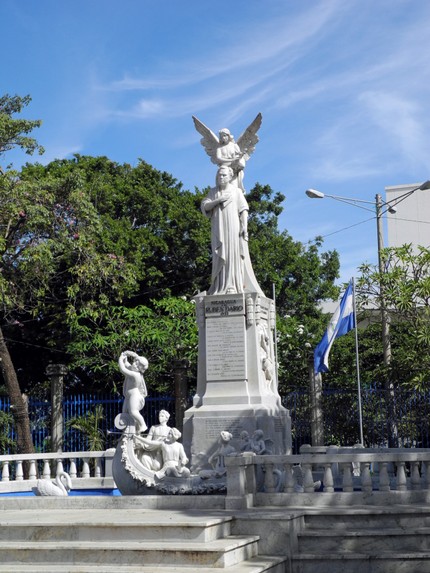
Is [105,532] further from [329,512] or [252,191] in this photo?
[252,191]

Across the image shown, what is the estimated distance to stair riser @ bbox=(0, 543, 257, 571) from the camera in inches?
326

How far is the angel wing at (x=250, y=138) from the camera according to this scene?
14.7 m

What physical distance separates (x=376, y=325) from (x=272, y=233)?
5.37 meters

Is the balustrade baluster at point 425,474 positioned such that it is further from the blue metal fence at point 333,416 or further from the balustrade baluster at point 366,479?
the blue metal fence at point 333,416

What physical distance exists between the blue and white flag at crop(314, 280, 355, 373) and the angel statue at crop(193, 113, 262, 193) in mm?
5038

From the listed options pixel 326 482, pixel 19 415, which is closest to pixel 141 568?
pixel 326 482

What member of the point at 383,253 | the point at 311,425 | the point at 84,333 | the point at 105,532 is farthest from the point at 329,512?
the point at 84,333

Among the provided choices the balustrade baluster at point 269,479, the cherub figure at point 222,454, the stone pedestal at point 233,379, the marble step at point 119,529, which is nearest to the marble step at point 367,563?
the marble step at point 119,529

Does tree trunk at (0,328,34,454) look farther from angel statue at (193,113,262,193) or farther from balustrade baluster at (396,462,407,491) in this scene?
balustrade baluster at (396,462,407,491)

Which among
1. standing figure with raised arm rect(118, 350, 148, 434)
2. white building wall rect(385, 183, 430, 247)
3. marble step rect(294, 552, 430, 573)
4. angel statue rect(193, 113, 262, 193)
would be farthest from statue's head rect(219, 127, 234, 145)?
white building wall rect(385, 183, 430, 247)

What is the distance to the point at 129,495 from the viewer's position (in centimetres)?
1151

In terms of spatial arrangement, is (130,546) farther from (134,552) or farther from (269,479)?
(269,479)

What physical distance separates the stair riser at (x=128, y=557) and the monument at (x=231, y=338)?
4.21 m

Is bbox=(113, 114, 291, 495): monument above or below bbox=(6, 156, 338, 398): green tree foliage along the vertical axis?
below
